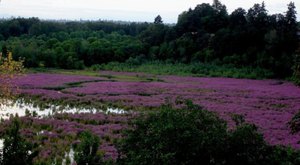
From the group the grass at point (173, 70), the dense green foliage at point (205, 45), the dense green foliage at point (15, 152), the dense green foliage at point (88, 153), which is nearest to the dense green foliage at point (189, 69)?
the grass at point (173, 70)

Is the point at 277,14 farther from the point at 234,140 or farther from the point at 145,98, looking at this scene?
the point at 234,140

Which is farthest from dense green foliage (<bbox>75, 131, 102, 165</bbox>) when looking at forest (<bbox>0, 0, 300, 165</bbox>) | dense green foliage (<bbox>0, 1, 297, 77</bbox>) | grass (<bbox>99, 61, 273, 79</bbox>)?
dense green foliage (<bbox>0, 1, 297, 77</bbox>)

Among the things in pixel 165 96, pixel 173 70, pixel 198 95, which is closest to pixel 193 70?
pixel 173 70

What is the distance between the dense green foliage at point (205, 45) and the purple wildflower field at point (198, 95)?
1085 cm

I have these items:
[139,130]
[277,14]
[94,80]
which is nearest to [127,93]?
[94,80]

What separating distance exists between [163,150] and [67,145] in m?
13.5

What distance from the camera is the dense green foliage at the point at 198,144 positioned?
11.6 m

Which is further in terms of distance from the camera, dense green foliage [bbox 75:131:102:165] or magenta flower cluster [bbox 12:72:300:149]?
magenta flower cluster [bbox 12:72:300:149]

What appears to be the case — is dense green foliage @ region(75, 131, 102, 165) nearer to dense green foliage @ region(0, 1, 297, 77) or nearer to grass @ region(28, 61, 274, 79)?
grass @ region(28, 61, 274, 79)

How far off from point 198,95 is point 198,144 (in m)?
34.1

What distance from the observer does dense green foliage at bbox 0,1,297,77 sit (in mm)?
69062

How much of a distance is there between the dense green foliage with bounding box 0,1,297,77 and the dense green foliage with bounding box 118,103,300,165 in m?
53.4

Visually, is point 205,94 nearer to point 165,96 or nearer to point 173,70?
point 165,96

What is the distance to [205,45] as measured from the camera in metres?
79.5
